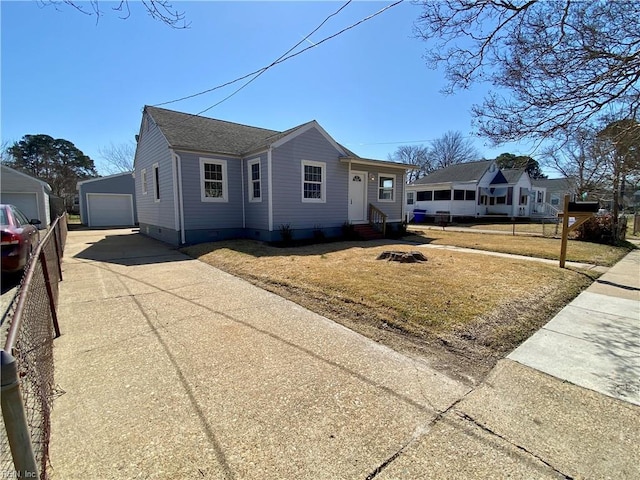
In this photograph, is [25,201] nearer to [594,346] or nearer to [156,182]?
[156,182]

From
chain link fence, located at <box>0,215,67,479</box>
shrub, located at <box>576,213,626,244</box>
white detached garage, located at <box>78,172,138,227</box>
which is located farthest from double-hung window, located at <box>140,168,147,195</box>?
shrub, located at <box>576,213,626,244</box>

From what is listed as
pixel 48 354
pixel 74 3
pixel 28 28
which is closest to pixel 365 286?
pixel 48 354

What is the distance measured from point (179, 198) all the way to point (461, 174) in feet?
79.4

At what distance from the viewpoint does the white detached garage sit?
72.6 ft

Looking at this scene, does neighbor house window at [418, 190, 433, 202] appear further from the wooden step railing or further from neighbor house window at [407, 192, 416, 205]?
the wooden step railing

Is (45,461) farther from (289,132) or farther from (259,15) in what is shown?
(289,132)

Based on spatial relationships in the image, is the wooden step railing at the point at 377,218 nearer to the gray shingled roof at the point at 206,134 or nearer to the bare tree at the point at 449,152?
the gray shingled roof at the point at 206,134

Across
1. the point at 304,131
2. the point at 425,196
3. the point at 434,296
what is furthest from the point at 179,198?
the point at 425,196

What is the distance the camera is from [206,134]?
12.8m

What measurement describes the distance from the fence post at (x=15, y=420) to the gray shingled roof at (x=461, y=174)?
28.3 m

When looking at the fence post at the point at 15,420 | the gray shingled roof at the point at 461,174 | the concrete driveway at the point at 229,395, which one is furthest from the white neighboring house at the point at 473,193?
the fence post at the point at 15,420

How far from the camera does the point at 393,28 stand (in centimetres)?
675

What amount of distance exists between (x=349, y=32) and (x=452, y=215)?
21685mm

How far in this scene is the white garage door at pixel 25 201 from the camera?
60.4 feet
